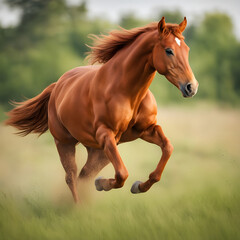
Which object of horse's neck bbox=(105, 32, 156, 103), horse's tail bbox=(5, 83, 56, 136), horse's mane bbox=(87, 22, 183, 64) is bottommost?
horse's tail bbox=(5, 83, 56, 136)

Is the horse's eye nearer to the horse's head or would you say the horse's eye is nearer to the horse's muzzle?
the horse's head

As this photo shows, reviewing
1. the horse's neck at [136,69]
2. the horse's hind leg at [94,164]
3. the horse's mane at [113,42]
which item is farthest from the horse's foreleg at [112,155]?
the horse's hind leg at [94,164]

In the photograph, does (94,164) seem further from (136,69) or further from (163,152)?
(136,69)

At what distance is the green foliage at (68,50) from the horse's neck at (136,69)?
15.3 meters

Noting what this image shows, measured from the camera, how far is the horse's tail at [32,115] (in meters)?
6.59

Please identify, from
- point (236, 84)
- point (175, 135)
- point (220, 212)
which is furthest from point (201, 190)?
point (236, 84)

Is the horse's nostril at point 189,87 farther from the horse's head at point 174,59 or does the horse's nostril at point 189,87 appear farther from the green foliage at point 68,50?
the green foliage at point 68,50

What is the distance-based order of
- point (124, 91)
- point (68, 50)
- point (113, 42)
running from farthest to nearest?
point (68, 50) → point (113, 42) → point (124, 91)

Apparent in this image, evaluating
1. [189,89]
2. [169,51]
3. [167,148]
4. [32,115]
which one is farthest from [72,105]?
[189,89]

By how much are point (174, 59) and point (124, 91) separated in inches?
27.8

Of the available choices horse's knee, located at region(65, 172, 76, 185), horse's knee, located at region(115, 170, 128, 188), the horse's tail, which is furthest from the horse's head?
the horse's tail

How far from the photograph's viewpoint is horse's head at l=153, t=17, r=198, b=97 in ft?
14.3

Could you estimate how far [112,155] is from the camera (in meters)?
4.77

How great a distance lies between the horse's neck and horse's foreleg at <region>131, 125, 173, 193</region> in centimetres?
45
